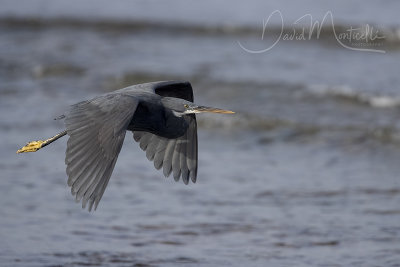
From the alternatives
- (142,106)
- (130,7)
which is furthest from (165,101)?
(130,7)

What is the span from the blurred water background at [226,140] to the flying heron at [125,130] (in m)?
0.70

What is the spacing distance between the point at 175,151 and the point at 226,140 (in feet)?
9.87

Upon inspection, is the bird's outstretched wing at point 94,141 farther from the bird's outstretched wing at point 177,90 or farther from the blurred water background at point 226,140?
the blurred water background at point 226,140

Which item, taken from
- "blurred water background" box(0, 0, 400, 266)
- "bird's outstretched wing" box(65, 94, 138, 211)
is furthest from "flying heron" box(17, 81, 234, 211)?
"blurred water background" box(0, 0, 400, 266)

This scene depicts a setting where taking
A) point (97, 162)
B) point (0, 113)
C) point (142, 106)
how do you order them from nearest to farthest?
1. point (97, 162)
2. point (142, 106)
3. point (0, 113)

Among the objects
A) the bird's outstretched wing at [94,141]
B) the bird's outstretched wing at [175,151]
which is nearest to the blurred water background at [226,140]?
the bird's outstretched wing at [175,151]

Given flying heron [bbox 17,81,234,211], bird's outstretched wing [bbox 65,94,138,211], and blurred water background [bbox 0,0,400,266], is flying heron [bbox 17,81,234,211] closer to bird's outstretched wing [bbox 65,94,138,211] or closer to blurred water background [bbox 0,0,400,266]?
bird's outstretched wing [bbox 65,94,138,211]

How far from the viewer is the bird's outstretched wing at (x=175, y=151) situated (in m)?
6.01

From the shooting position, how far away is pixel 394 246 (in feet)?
19.7

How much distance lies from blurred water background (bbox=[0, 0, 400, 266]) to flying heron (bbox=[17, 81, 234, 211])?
2.29 feet

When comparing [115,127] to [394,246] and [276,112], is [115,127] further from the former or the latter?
[276,112]

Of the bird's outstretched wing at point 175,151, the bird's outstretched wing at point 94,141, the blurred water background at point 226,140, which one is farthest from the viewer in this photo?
the blurred water background at point 226,140

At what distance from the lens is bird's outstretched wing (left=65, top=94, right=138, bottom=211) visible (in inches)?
186

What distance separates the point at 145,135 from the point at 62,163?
7.25ft
